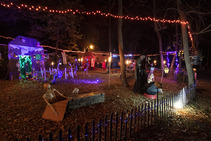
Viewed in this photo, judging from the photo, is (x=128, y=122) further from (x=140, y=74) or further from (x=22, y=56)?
(x=22, y=56)

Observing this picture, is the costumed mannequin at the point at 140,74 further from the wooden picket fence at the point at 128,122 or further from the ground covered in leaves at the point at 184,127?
the ground covered in leaves at the point at 184,127

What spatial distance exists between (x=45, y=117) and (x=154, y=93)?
5.73 metres

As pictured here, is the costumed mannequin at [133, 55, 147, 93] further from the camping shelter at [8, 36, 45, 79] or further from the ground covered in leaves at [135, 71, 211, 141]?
the camping shelter at [8, 36, 45, 79]

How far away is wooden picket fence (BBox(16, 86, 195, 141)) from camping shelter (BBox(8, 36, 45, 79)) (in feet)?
34.4

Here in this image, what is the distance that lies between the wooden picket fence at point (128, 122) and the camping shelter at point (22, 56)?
34.4 feet

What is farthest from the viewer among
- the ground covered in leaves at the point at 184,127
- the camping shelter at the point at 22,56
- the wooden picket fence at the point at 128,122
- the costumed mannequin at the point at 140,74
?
the camping shelter at the point at 22,56

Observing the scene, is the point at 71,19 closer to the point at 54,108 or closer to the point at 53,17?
the point at 53,17

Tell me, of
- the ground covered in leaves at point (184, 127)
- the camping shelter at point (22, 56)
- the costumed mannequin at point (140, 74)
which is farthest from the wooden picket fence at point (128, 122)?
the camping shelter at point (22, 56)

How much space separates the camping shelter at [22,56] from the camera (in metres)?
10.8

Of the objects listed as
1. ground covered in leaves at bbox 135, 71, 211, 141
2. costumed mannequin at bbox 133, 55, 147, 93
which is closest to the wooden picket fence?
ground covered in leaves at bbox 135, 71, 211, 141

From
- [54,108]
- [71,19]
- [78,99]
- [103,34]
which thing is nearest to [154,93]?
[78,99]

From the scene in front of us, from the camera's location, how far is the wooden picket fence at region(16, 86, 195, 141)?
2896 mm

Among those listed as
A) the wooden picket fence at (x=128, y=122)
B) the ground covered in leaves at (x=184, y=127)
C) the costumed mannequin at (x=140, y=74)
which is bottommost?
the ground covered in leaves at (x=184, y=127)

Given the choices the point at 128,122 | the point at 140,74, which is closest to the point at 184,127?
the point at 128,122
